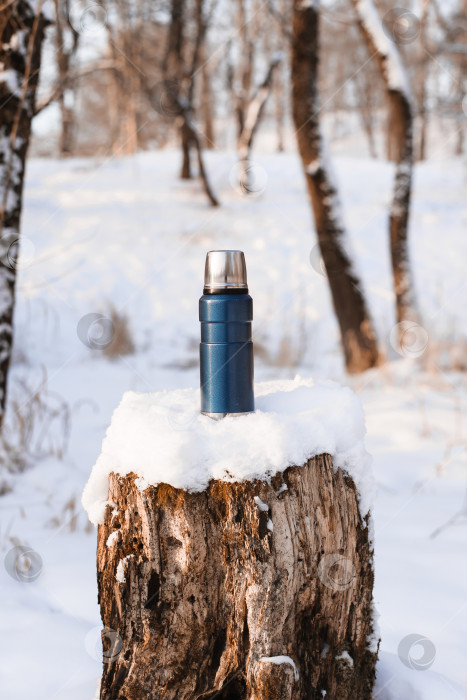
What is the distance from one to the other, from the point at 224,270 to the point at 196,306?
6.38m

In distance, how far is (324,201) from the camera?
5.05 m

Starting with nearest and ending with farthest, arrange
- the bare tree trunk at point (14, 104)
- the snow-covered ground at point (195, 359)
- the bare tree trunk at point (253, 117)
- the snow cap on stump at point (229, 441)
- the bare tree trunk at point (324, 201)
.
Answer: the snow cap on stump at point (229, 441) → the snow-covered ground at point (195, 359) → the bare tree trunk at point (14, 104) → the bare tree trunk at point (324, 201) → the bare tree trunk at point (253, 117)

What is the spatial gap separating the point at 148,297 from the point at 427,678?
690 centimetres

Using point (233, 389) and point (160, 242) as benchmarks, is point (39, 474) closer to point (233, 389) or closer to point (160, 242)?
point (233, 389)

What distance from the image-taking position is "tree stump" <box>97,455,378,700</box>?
4.17 ft

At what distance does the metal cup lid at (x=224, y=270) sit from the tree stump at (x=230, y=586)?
432 millimetres

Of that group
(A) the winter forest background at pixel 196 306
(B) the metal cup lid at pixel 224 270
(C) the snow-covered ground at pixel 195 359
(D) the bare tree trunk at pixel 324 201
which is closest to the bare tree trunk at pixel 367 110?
(C) the snow-covered ground at pixel 195 359

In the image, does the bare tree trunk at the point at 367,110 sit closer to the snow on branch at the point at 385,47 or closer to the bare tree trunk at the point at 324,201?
the snow on branch at the point at 385,47

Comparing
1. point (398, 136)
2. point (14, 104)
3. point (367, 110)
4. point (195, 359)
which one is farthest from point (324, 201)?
point (367, 110)

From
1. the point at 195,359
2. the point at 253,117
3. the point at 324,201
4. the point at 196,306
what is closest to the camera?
the point at 324,201

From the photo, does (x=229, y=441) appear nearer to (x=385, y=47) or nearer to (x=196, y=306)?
(x=385, y=47)

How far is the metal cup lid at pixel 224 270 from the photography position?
135 centimetres

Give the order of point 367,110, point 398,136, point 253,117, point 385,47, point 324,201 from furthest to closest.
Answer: point 367,110, point 253,117, point 398,136, point 385,47, point 324,201

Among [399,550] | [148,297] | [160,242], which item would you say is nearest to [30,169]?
[160,242]
